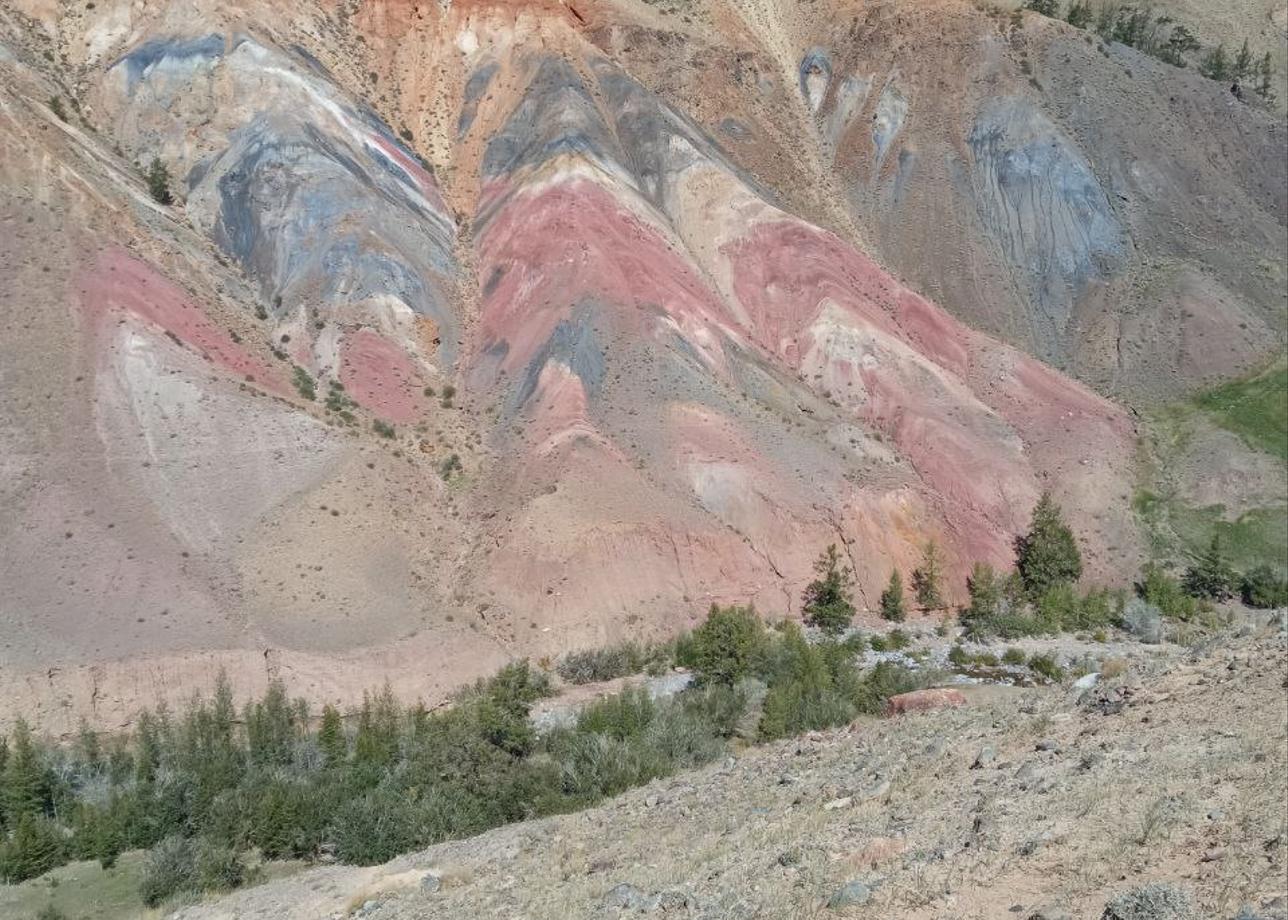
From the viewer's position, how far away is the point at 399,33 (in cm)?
6569

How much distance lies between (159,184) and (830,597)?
112 ft

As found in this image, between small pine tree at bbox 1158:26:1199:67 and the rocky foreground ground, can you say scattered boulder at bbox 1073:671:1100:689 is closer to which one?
the rocky foreground ground

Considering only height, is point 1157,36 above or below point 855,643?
above

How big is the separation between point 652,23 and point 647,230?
2090 centimetres

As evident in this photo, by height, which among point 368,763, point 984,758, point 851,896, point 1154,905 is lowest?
point 368,763

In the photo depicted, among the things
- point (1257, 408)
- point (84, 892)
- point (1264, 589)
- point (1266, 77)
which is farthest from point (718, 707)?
point (1266, 77)

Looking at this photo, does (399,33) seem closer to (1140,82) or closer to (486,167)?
(486,167)

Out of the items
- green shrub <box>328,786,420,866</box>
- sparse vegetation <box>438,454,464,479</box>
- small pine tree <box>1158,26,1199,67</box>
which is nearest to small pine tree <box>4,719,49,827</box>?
green shrub <box>328,786,420,866</box>

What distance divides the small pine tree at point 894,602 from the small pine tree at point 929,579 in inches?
36.0

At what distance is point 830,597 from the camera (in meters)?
43.2

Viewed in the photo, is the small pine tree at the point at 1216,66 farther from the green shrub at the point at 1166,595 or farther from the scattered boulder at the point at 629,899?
the scattered boulder at the point at 629,899

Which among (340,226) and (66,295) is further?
(340,226)

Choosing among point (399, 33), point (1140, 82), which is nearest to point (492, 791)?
point (399, 33)

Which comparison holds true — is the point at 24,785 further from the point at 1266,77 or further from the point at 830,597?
the point at 1266,77
